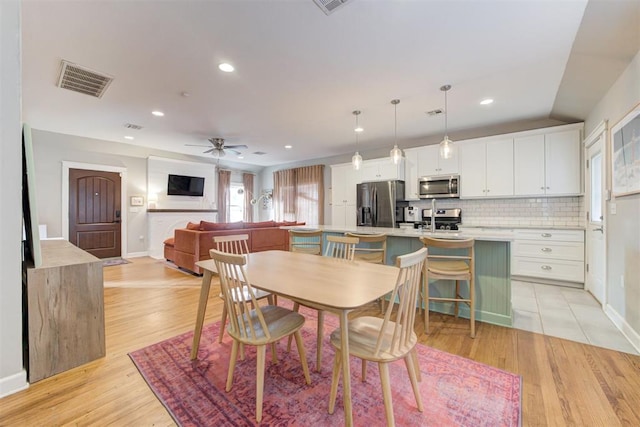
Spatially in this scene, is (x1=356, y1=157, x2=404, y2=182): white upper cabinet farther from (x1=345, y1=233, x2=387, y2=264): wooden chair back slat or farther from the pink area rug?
the pink area rug

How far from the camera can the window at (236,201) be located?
8.20 metres

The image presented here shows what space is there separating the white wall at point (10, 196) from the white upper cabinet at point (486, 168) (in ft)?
17.5

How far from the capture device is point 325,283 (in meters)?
1.57

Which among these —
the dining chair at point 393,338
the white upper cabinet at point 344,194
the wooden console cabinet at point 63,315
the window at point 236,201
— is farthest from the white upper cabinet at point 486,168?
the window at point 236,201

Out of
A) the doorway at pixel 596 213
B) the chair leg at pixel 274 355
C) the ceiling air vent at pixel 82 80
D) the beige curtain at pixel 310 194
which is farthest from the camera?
the beige curtain at pixel 310 194

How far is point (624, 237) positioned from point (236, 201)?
26.3 ft

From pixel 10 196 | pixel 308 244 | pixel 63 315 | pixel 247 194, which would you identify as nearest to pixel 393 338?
pixel 308 244

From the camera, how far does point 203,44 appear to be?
2334mm

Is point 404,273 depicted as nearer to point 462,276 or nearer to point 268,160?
point 462,276

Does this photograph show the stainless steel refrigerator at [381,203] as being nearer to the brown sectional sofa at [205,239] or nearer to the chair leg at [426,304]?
the brown sectional sofa at [205,239]

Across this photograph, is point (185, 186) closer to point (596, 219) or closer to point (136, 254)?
point (136, 254)

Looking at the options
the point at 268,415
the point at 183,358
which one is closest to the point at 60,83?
the point at 183,358

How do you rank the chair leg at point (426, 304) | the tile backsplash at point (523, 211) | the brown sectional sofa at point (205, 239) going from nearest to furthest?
the chair leg at point (426, 304) → the tile backsplash at point (523, 211) → the brown sectional sofa at point (205, 239)

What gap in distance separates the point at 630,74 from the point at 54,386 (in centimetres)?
507
